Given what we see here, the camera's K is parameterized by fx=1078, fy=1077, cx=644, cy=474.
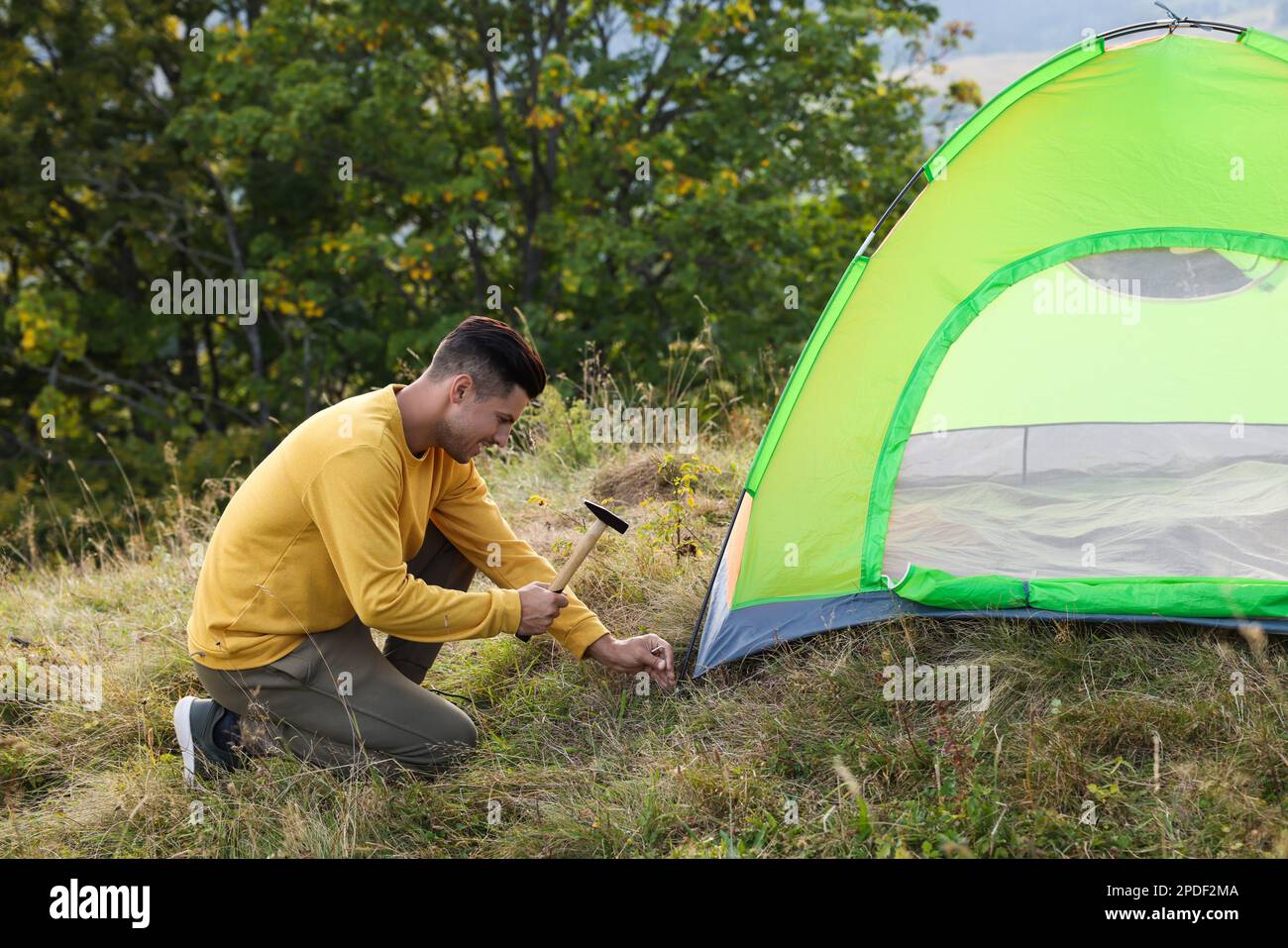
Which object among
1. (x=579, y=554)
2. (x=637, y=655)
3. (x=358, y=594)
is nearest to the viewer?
(x=358, y=594)

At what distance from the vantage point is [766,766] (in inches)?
107

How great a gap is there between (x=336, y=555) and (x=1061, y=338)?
8.02 ft

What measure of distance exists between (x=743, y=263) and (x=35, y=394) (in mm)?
9087

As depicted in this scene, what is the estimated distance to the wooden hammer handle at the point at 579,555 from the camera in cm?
282

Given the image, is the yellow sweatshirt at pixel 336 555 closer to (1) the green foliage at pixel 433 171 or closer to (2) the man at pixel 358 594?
(2) the man at pixel 358 594

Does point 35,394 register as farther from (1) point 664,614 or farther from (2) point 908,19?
(1) point 664,614

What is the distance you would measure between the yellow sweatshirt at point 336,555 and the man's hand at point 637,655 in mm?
45

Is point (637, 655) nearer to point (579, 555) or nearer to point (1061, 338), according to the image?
point (579, 555)

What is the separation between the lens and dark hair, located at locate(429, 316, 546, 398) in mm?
2730

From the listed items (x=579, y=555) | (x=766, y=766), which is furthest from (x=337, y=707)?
(x=766, y=766)

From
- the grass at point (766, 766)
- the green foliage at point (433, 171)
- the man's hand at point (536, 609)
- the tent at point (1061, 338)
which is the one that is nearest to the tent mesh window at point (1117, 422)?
the tent at point (1061, 338)

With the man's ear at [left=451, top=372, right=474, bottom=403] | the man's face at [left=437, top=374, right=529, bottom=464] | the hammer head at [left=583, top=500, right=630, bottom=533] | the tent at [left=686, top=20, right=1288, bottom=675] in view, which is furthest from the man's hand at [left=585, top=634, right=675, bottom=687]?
the man's ear at [left=451, top=372, right=474, bottom=403]

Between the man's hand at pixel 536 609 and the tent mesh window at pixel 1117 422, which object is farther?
the tent mesh window at pixel 1117 422
